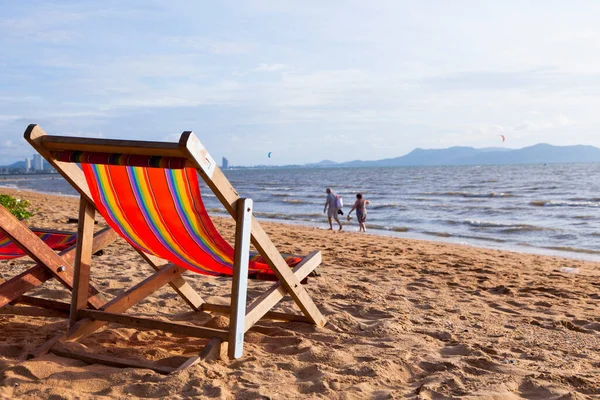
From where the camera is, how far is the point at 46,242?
3.50m

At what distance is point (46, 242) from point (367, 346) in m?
1.92

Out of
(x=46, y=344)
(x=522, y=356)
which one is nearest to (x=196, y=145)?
(x=46, y=344)

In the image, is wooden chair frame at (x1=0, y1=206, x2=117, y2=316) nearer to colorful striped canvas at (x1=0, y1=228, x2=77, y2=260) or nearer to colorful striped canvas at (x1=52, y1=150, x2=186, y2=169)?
colorful striped canvas at (x1=0, y1=228, x2=77, y2=260)

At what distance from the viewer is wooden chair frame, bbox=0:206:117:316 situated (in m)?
2.93

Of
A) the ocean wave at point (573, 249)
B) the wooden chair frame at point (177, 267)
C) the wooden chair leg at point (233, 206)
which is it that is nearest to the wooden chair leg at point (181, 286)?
the wooden chair frame at point (177, 267)

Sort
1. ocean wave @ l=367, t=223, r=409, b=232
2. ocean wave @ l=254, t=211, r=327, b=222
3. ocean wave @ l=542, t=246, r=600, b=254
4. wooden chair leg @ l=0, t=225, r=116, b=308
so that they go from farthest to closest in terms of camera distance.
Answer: ocean wave @ l=254, t=211, r=327, b=222, ocean wave @ l=367, t=223, r=409, b=232, ocean wave @ l=542, t=246, r=600, b=254, wooden chair leg @ l=0, t=225, r=116, b=308

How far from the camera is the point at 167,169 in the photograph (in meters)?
2.57

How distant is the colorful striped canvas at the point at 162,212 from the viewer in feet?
8.75

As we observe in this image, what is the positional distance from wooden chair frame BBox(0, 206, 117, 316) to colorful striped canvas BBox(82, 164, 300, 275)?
338 millimetres

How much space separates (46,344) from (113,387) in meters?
0.65

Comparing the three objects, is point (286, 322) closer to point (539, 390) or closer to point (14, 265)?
point (539, 390)

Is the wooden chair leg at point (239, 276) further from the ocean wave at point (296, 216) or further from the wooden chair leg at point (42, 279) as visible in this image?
the ocean wave at point (296, 216)

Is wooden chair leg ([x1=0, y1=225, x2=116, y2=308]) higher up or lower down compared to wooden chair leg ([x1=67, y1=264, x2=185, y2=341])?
higher up

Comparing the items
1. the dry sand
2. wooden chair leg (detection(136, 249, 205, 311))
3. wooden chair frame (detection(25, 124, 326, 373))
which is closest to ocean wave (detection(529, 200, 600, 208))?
the dry sand
